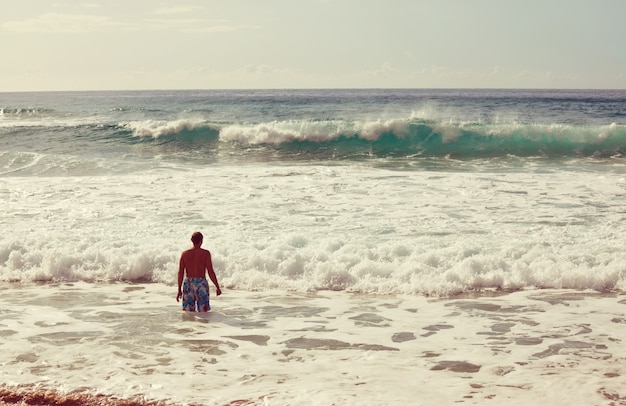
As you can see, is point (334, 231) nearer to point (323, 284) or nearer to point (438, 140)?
point (323, 284)

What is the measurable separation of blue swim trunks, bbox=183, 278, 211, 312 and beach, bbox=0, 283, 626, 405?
13 cm

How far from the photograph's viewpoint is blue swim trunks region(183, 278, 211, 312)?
7.61 metres

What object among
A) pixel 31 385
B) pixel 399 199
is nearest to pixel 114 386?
pixel 31 385

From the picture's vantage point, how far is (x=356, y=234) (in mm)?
10734

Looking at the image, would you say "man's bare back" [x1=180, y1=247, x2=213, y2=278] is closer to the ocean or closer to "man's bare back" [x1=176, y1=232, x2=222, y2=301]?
"man's bare back" [x1=176, y1=232, x2=222, y2=301]

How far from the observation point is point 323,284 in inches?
349

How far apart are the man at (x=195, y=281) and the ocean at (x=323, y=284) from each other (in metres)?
0.23

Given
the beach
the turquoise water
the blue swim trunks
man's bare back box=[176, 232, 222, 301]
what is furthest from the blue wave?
the blue swim trunks

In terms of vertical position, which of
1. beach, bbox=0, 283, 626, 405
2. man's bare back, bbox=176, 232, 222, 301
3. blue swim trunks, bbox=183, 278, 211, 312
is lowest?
beach, bbox=0, 283, 626, 405

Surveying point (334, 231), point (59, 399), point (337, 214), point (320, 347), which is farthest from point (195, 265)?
point (337, 214)

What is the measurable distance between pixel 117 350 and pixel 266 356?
142 centimetres

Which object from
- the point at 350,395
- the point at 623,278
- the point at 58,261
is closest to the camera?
the point at 350,395

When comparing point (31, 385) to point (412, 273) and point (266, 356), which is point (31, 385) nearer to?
point (266, 356)

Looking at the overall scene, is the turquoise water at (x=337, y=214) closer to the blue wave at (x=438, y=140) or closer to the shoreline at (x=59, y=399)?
the blue wave at (x=438, y=140)
